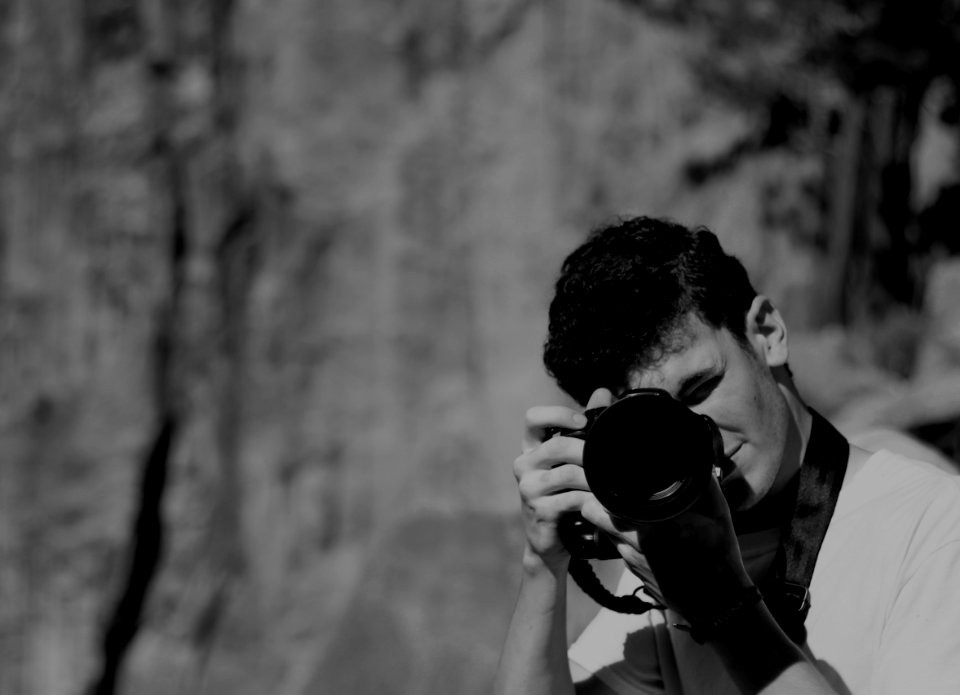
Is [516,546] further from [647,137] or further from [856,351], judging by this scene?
[647,137]

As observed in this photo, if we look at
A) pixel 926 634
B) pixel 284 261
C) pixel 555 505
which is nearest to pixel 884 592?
pixel 926 634

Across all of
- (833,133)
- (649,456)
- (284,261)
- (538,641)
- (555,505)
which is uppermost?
(649,456)

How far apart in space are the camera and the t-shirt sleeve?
6.7 inches

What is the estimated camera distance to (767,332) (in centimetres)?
103

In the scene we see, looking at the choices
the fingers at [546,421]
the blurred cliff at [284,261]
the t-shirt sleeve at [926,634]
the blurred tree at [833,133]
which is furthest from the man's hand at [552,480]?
the blurred cliff at [284,261]

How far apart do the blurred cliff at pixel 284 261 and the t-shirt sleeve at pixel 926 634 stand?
3.89m

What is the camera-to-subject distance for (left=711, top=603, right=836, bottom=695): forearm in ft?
2.66

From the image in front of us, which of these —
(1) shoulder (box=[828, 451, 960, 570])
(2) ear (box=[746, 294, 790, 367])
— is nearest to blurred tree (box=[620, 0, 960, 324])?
(2) ear (box=[746, 294, 790, 367])

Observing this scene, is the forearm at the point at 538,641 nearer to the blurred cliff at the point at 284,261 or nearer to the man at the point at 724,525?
the man at the point at 724,525

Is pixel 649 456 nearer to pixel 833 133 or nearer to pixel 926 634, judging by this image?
pixel 926 634

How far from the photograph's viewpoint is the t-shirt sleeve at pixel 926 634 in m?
0.79

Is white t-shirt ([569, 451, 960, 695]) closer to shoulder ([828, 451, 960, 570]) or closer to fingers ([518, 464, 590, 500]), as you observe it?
shoulder ([828, 451, 960, 570])

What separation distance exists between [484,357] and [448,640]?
6.31ft

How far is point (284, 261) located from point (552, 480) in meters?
4.26
